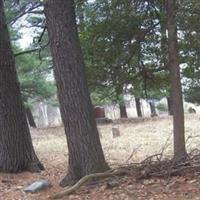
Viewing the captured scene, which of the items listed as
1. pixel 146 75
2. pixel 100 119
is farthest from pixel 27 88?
pixel 146 75

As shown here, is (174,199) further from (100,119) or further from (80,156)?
(100,119)

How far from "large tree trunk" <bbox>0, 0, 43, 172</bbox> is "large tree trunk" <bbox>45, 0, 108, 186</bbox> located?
2.15 metres

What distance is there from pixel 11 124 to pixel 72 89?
2.39m

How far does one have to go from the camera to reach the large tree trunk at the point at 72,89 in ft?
23.2

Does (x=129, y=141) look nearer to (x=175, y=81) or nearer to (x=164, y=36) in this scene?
(x=164, y=36)

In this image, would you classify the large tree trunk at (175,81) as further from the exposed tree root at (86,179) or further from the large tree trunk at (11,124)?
the large tree trunk at (11,124)

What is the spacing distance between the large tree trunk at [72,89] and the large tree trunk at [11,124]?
215 centimetres

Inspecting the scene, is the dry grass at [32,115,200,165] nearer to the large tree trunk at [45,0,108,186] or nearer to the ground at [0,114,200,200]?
the ground at [0,114,200,200]

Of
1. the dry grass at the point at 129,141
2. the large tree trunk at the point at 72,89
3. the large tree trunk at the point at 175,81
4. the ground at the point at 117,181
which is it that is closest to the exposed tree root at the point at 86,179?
the ground at the point at 117,181

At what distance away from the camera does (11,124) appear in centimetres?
902

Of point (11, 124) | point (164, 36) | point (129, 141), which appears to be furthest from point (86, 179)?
point (129, 141)

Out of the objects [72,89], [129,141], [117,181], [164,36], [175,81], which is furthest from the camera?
[129,141]

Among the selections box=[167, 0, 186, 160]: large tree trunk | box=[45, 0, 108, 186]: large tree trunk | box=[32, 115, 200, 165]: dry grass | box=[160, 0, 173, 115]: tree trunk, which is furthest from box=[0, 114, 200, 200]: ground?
box=[160, 0, 173, 115]: tree trunk

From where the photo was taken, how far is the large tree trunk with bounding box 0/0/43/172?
899 cm
